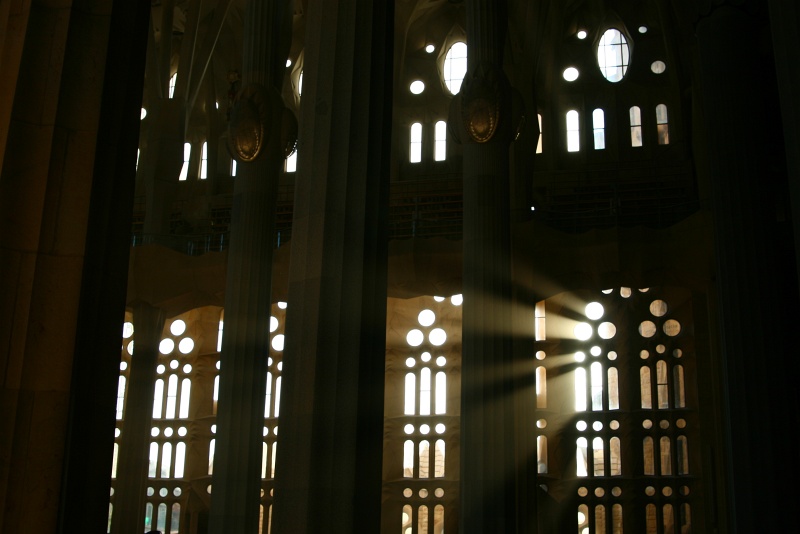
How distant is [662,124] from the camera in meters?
20.7

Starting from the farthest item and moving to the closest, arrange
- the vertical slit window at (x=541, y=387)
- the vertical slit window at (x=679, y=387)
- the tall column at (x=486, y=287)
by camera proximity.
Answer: the vertical slit window at (x=541, y=387) < the vertical slit window at (x=679, y=387) < the tall column at (x=486, y=287)

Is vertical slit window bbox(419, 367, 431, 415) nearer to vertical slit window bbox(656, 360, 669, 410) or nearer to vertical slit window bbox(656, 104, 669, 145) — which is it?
vertical slit window bbox(656, 360, 669, 410)

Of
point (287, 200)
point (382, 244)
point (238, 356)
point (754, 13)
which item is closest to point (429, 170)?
point (287, 200)

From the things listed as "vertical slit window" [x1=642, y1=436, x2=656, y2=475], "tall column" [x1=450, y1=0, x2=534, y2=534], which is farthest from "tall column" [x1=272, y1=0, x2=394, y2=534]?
"vertical slit window" [x1=642, y1=436, x2=656, y2=475]

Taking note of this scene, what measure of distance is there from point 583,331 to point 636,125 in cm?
480

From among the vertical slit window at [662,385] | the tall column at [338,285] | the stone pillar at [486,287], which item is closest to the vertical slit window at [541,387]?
the vertical slit window at [662,385]

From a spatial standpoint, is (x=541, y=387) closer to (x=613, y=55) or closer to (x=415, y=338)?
(x=415, y=338)

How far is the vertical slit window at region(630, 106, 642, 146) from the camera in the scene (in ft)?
68.3

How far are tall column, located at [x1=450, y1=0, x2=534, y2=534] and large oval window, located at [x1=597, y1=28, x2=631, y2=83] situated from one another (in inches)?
310

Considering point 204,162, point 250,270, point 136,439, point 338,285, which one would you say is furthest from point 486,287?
point 204,162

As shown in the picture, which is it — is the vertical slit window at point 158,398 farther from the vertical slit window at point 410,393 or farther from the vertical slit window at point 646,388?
the vertical slit window at point 646,388

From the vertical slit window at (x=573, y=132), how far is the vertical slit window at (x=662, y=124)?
5.63ft

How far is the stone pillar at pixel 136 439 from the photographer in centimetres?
1805

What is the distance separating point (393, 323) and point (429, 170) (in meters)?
3.66
